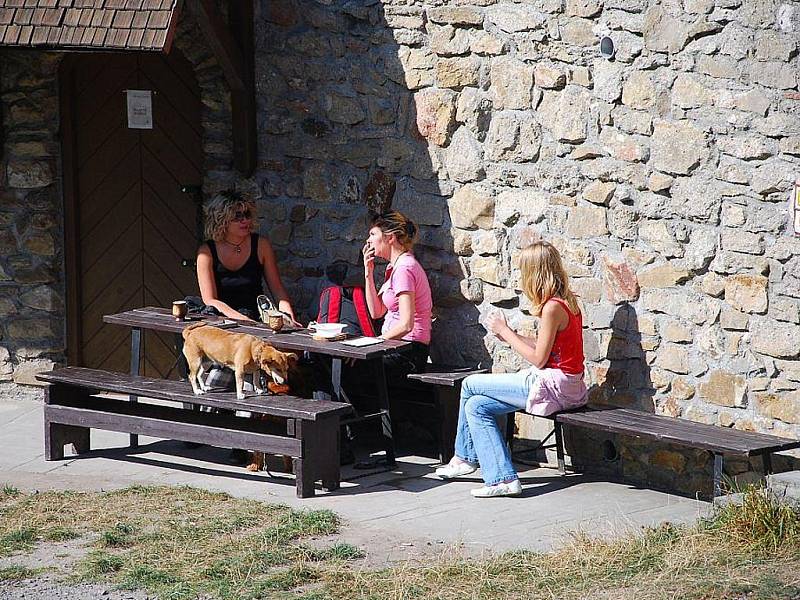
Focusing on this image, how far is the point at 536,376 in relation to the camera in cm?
670

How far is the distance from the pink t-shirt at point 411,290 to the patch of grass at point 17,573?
2569 millimetres

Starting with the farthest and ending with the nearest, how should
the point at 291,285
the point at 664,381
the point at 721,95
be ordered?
the point at 291,285
the point at 664,381
the point at 721,95

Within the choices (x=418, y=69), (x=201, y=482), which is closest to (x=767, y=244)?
(x=418, y=69)

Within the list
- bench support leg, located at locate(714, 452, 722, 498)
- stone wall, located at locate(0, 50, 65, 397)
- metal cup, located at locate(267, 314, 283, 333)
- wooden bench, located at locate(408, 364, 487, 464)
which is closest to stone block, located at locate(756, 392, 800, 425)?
bench support leg, located at locate(714, 452, 722, 498)

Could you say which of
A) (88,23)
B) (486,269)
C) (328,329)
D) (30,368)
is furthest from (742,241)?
(30,368)

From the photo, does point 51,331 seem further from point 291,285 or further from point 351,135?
point 351,135

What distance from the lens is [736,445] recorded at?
6.11 metres

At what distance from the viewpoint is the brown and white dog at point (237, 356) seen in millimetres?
6863

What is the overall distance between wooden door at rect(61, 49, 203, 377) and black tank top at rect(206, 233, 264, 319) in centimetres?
87

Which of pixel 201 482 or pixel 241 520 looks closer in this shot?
pixel 241 520

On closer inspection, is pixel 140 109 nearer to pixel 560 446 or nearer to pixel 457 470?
pixel 457 470

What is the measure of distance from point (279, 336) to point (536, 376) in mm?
1499

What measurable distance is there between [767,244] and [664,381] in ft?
2.99

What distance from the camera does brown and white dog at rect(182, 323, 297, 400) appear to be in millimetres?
6863
